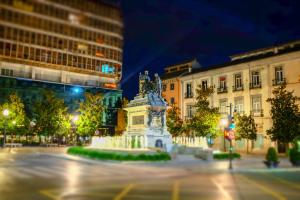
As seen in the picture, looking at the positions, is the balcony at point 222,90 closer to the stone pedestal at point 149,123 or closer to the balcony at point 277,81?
the balcony at point 277,81

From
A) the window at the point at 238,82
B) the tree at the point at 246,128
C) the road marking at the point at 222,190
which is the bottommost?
the road marking at the point at 222,190

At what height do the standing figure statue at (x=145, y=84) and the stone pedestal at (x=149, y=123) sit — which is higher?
the standing figure statue at (x=145, y=84)

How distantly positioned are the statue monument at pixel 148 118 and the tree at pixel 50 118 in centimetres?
2884

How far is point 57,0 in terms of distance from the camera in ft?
253

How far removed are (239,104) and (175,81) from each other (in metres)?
15.7

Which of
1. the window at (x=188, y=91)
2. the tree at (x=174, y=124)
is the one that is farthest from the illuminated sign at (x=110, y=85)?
the tree at (x=174, y=124)

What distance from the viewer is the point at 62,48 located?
8119cm

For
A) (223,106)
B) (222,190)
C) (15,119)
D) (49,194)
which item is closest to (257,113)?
(223,106)

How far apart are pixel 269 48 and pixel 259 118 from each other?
12179 millimetres

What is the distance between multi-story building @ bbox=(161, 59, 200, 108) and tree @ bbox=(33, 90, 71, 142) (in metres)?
19.3

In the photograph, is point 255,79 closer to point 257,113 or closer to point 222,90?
point 257,113

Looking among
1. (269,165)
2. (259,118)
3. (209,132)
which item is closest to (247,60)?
(259,118)

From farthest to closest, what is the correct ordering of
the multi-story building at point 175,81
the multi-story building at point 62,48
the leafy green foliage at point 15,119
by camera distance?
the multi-story building at point 62,48, the multi-story building at point 175,81, the leafy green foliage at point 15,119

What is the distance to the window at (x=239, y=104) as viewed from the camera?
52969 mm
